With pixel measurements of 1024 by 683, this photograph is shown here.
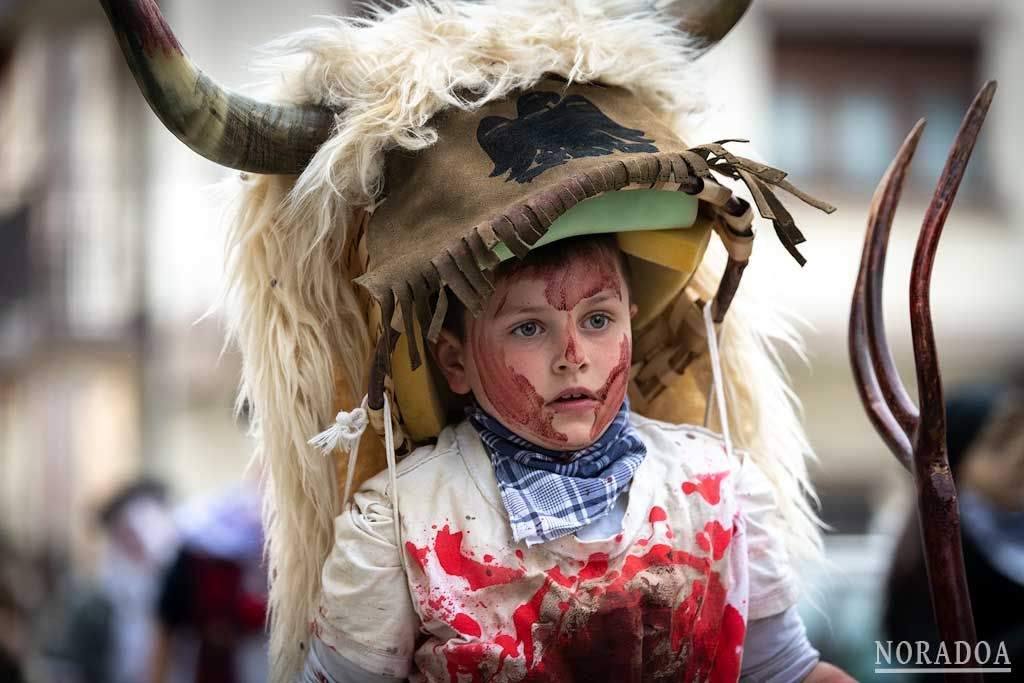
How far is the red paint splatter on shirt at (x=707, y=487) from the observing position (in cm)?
211

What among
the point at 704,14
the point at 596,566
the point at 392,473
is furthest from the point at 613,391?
the point at 704,14

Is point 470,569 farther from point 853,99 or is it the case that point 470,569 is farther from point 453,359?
point 853,99

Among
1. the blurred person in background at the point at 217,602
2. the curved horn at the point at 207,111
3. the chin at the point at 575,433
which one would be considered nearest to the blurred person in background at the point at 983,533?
the chin at the point at 575,433

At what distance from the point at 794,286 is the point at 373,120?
8.98 m

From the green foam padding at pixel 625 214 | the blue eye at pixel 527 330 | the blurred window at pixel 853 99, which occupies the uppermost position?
the blurred window at pixel 853 99

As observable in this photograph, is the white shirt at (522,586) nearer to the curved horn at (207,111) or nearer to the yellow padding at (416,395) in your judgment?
the yellow padding at (416,395)

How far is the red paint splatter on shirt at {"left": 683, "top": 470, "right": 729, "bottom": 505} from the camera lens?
2113 millimetres

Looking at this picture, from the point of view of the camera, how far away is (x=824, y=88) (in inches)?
437

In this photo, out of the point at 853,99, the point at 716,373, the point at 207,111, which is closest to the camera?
the point at 207,111

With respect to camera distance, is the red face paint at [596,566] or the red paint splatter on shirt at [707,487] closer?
the red face paint at [596,566]

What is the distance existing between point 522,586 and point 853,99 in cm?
1009

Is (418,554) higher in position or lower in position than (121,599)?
higher

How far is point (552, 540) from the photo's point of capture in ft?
6.57

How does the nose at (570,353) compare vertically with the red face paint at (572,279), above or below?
below
